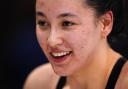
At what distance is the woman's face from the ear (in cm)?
2

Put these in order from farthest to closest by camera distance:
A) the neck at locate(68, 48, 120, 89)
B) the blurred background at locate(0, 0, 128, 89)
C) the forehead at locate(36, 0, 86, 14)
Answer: the blurred background at locate(0, 0, 128, 89) < the neck at locate(68, 48, 120, 89) < the forehead at locate(36, 0, 86, 14)

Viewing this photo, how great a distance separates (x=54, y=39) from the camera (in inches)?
57.9

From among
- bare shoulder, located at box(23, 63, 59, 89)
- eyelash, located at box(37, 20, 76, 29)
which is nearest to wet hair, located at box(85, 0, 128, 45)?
eyelash, located at box(37, 20, 76, 29)

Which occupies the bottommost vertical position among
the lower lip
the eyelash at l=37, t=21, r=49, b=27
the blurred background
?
the blurred background

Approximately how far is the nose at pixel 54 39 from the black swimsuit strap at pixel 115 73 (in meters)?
0.25

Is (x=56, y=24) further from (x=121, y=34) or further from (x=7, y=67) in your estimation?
(x=7, y=67)

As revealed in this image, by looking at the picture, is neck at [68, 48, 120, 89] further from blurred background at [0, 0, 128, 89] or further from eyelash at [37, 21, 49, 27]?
blurred background at [0, 0, 128, 89]

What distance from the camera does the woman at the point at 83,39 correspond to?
1477 millimetres

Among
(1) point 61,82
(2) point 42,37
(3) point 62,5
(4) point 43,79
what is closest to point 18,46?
(4) point 43,79

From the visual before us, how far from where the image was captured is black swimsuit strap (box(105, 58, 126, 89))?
1547 millimetres

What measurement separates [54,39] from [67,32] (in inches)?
2.3

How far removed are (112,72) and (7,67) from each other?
1124 mm

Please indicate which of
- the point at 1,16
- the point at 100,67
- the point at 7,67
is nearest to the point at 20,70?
the point at 7,67

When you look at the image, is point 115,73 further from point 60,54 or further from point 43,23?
point 43,23
